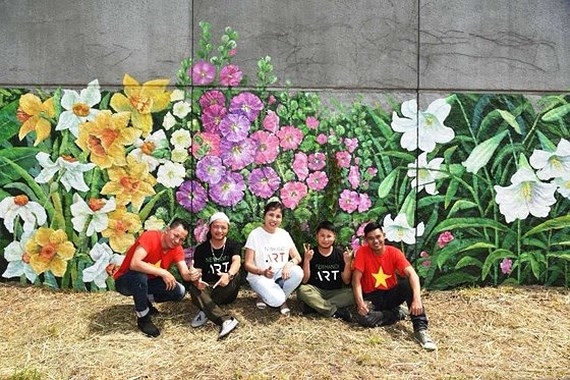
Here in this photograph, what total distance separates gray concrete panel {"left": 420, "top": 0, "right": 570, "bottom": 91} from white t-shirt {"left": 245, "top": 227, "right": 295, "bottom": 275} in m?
2.35

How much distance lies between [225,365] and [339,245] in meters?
2.10

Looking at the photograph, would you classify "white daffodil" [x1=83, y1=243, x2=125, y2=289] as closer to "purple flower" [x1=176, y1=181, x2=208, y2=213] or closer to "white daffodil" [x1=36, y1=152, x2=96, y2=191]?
"white daffodil" [x1=36, y1=152, x2=96, y2=191]

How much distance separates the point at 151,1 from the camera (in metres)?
6.46

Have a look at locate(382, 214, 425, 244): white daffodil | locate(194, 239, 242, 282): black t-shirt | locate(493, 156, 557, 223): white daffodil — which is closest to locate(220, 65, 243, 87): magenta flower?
locate(194, 239, 242, 282): black t-shirt

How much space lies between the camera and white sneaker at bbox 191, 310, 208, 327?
5534 mm

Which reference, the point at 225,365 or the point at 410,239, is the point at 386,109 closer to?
the point at 410,239

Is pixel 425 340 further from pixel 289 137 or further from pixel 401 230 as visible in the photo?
pixel 289 137

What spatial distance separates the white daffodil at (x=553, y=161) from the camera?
6602 mm

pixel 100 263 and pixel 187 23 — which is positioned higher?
pixel 187 23

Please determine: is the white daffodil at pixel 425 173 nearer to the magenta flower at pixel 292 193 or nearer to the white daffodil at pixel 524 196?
the white daffodil at pixel 524 196

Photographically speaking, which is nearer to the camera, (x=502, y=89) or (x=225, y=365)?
(x=225, y=365)

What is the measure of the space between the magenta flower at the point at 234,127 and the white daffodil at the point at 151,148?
2.11 feet

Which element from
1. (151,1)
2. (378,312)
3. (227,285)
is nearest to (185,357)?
(227,285)

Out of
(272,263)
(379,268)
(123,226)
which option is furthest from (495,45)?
(123,226)
